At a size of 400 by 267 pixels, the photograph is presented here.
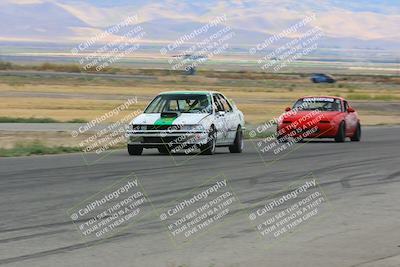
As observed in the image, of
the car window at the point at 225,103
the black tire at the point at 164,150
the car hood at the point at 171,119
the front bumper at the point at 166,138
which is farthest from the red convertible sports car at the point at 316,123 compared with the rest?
the front bumper at the point at 166,138

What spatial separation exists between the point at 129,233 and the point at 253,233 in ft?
4.24

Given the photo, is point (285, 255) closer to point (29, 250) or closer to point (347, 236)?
point (347, 236)

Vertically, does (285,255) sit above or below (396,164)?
above

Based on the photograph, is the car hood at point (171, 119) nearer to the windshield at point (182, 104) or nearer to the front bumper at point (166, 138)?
the front bumper at point (166, 138)

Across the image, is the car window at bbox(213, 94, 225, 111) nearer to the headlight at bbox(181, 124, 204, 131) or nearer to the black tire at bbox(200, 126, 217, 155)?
the black tire at bbox(200, 126, 217, 155)

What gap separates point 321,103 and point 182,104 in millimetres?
8196

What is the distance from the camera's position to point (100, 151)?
23766 millimetres

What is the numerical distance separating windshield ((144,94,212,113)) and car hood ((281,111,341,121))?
549cm

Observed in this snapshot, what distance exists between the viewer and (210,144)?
22.6 meters

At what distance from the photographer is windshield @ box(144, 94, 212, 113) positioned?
23.0m

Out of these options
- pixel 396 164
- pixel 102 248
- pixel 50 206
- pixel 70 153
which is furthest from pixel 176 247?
pixel 70 153

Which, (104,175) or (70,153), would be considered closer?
(104,175)

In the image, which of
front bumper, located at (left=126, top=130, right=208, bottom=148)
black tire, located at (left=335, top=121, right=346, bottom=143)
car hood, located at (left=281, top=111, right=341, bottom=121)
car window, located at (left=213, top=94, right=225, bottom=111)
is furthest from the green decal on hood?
black tire, located at (left=335, top=121, right=346, bottom=143)

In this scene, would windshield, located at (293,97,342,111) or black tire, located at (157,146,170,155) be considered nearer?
black tire, located at (157,146,170,155)
